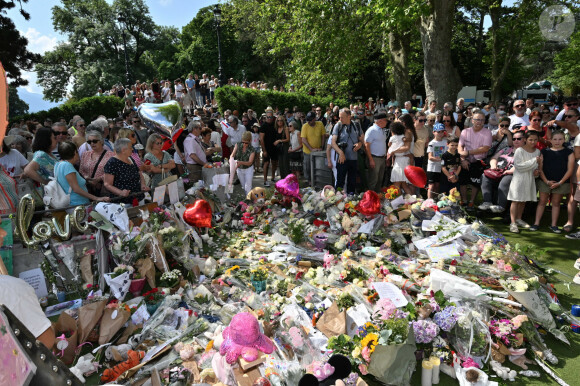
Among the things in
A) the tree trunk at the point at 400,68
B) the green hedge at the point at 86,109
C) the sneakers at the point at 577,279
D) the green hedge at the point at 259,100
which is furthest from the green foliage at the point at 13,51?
the sneakers at the point at 577,279

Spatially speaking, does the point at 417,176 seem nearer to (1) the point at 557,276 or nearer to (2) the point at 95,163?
(1) the point at 557,276

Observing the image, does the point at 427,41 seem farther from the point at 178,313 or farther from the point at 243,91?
the point at 178,313

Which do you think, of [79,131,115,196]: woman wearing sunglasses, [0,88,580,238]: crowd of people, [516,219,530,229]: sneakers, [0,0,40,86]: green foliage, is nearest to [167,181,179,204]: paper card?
[0,88,580,238]: crowd of people

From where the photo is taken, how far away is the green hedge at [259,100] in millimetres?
16281

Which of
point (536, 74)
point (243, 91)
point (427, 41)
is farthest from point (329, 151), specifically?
point (536, 74)

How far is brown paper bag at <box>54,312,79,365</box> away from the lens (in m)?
3.45

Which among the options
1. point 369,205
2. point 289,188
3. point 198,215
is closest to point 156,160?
point 198,215

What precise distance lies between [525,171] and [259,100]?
1261 cm

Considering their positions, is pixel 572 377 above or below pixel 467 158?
below

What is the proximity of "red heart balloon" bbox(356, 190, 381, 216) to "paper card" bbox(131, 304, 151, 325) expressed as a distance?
334cm

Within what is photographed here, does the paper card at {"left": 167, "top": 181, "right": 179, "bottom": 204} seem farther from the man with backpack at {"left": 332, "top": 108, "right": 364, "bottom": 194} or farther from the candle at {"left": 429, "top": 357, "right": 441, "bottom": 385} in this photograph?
the candle at {"left": 429, "top": 357, "right": 441, "bottom": 385}

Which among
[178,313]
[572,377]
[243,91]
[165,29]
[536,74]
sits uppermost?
[165,29]

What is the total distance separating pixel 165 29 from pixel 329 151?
57176 mm

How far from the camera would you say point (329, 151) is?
26.1 ft
